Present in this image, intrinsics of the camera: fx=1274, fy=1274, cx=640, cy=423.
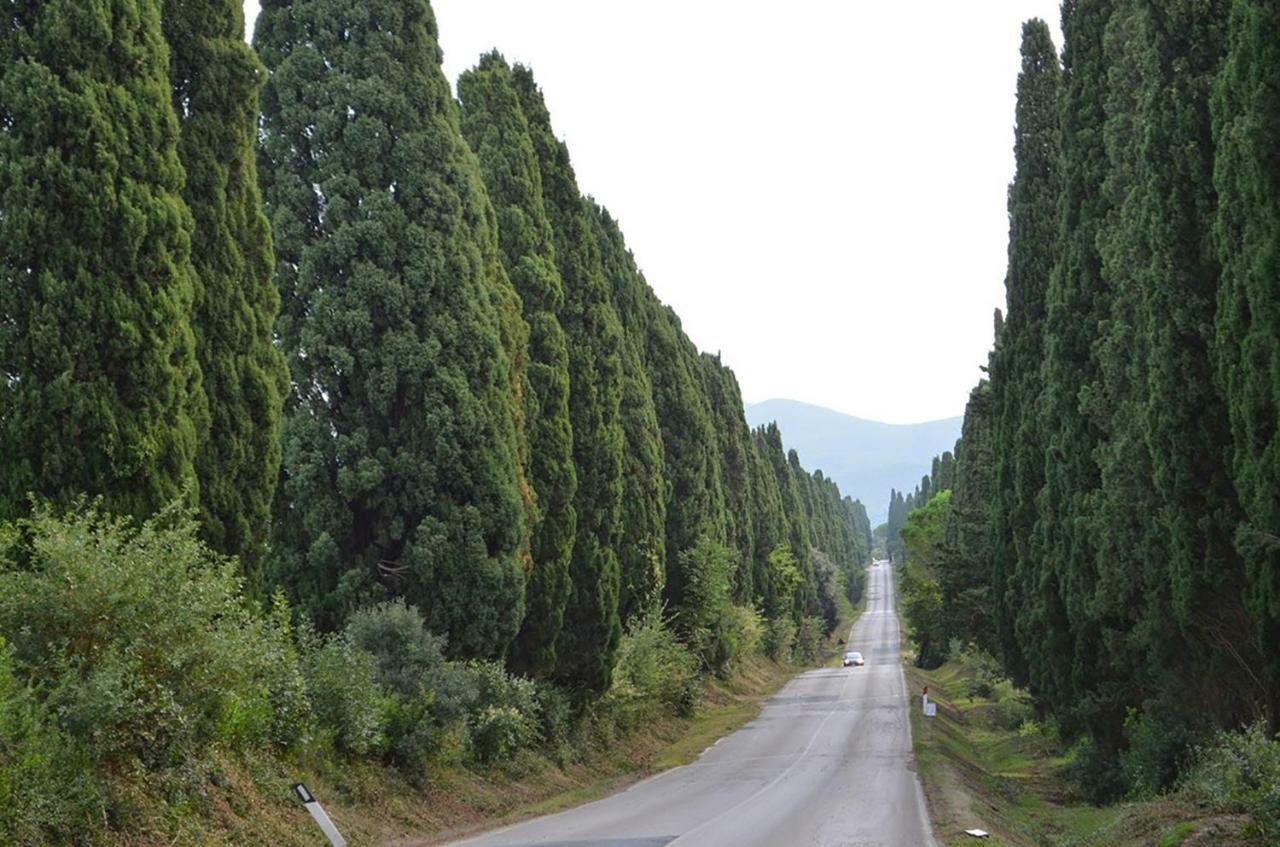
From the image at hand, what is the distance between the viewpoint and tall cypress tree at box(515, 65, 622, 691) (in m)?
27.2

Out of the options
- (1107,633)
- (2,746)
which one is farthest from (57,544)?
(1107,633)

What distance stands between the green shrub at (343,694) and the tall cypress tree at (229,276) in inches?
58.6

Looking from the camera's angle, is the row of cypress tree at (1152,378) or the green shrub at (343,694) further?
the green shrub at (343,694)

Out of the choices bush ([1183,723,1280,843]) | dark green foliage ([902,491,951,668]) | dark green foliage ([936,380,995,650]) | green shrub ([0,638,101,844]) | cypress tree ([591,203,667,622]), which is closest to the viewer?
green shrub ([0,638,101,844])

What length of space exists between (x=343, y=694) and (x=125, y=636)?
16.6 feet

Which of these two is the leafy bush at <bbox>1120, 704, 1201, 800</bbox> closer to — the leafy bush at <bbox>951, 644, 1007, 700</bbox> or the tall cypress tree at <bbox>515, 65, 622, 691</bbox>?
the tall cypress tree at <bbox>515, 65, 622, 691</bbox>

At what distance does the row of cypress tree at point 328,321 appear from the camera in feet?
40.5

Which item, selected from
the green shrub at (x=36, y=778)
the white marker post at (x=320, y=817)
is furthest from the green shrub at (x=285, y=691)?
the green shrub at (x=36, y=778)

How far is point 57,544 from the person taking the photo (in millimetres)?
10141

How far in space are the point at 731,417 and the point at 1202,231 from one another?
45.5m

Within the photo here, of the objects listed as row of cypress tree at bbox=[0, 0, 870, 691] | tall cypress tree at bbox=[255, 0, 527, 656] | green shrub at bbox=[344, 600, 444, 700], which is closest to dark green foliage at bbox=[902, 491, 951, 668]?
row of cypress tree at bbox=[0, 0, 870, 691]

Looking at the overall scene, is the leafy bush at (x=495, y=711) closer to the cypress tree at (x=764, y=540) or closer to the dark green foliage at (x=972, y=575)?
the dark green foliage at (x=972, y=575)

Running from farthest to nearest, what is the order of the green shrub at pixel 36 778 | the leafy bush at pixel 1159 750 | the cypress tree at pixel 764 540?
the cypress tree at pixel 764 540 → the leafy bush at pixel 1159 750 → the green shrub at pixel 36 778

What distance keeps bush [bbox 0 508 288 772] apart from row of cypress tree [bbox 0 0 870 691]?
0.91 meters
